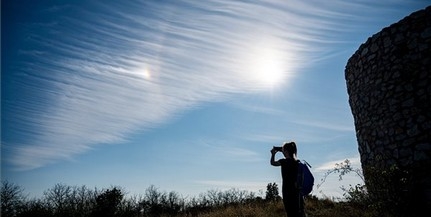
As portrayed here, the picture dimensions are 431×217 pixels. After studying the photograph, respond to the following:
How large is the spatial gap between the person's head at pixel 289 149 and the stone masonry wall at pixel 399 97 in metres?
2.95

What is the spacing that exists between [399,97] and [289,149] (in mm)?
3504

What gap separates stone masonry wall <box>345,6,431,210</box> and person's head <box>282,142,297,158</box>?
2.95m

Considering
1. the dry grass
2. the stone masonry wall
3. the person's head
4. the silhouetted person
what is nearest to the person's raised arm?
the silhouetted person

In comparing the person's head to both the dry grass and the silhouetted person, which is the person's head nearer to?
the silhouetted person

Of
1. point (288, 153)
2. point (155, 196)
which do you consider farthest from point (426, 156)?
point (155, 196)

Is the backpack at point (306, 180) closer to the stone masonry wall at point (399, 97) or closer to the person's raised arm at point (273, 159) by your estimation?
the person's raised arm at point (273, 159)

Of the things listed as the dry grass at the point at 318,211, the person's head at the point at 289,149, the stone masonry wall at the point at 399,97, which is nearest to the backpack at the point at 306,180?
the person's head at the point at 289,149

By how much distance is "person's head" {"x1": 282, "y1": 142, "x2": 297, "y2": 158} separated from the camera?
4918mm

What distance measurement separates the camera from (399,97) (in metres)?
6.73

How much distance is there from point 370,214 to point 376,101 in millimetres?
2661

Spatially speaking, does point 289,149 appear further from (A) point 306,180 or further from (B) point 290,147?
(A) point 306,180

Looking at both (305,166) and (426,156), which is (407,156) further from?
(305,166)

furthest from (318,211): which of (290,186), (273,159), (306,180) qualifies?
(290,186)

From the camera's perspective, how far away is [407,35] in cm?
677
